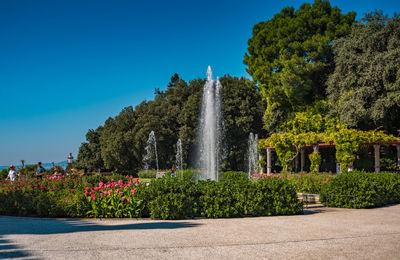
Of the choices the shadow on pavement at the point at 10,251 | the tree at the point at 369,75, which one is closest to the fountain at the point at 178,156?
the tree at the point at 369,75

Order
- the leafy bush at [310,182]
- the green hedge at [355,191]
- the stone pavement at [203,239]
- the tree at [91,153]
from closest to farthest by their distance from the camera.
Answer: the stone pavement at [203,239]
the green hedge at [355,191]
the leafy bush at [310,182]
the tree at [91,153]

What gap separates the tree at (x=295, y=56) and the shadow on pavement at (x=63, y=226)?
1826 cm

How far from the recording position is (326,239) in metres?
5.70

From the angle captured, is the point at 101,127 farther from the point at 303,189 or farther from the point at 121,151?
the point at 303,189

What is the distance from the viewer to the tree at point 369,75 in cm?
1873

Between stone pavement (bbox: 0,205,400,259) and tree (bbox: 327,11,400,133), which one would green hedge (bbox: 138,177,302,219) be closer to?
stone pavement (bbox: 0,205,400,259)

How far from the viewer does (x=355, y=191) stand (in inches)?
400

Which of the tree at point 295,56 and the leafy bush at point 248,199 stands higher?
the tree at point 295,56

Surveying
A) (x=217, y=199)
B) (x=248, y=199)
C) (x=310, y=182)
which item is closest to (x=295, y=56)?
(x=310, y=182)

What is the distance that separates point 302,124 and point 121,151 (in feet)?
55.0

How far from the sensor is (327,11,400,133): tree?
18.7 meters

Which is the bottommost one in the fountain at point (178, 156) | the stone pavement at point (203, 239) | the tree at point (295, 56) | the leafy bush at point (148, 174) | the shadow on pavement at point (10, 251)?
the leafy bush at point (148, 174)

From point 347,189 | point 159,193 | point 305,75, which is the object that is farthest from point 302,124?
point 159,193

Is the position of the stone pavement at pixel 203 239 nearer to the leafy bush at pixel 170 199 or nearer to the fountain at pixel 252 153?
the leafy bush at pixel 170 199
